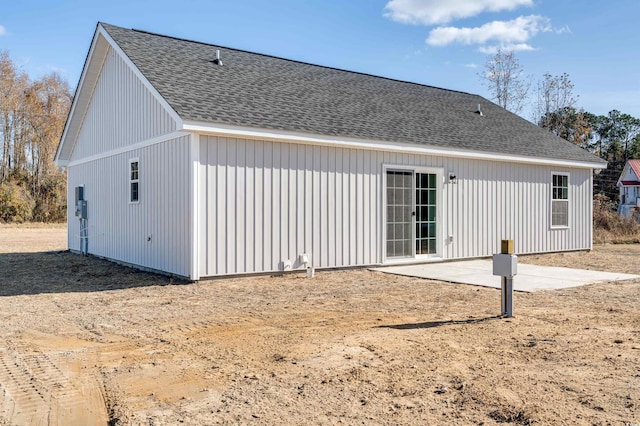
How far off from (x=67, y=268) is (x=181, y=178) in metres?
4.25

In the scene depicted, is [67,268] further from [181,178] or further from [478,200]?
[478,200]

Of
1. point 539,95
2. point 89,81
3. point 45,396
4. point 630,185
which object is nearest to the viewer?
point 45,396

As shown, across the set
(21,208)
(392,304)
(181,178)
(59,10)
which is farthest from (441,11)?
(21,208)

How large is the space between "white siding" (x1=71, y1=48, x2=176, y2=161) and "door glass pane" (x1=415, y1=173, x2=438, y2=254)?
577 centimetres

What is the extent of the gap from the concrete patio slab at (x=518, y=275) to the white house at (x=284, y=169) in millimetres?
674

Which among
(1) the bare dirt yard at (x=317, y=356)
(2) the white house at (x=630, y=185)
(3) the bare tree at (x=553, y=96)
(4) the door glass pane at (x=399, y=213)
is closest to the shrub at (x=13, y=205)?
(1) the bare dirt yard at (x=317, y=356)

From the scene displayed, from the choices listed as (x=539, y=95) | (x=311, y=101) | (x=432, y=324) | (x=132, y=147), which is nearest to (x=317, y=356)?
(x=432, y=324)

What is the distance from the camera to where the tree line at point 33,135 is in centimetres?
2983

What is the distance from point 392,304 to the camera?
713 cm

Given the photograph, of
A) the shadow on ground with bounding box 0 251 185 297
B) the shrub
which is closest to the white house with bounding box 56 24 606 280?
the shadow on ground with bounding box 0 251 185 297

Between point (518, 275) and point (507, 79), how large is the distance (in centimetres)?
2609

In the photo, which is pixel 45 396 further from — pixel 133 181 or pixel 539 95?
pixel 539 95

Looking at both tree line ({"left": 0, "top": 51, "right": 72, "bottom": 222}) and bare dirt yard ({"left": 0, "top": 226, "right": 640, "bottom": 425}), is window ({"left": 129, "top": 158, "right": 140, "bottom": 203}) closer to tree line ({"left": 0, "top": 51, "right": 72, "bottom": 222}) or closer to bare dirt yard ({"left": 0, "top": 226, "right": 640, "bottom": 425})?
bare dirt yard ({"left": 0, "top": 226, "right": 640, "bottom": 425})

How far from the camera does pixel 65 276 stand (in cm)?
1012
